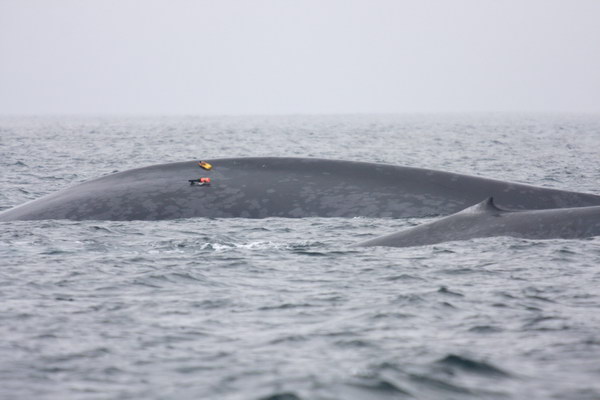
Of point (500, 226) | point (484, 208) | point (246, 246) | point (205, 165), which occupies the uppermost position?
point (205, 165)

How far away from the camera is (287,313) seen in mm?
11344

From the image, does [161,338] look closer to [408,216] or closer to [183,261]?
[183,261]

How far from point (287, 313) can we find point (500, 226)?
5200mm

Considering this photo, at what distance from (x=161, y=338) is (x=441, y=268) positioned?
5100 millimetres

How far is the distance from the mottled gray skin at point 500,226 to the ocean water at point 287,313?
0.24m

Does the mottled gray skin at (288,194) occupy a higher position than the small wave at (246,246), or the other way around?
the mottled gray skin at (288,194)

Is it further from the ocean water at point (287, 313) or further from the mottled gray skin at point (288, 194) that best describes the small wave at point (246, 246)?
the mottled gray skin at point (288, 194)

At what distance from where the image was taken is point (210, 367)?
915 centimetres

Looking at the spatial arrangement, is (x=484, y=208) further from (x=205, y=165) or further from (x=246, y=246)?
(x=205, y=165)

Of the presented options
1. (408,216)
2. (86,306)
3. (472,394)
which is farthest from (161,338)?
(408,216)

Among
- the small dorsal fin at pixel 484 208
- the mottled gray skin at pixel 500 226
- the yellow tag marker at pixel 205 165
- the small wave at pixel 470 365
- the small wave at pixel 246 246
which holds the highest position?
the yellow tag marker at pixel 205 165

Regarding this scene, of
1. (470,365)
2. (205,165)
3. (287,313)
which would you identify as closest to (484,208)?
(287,313)

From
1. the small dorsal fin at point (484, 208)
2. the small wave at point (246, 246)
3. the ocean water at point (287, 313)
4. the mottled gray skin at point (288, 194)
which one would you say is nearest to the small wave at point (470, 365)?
the ocean water at point (287, 313)

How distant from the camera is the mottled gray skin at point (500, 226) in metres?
14.8
